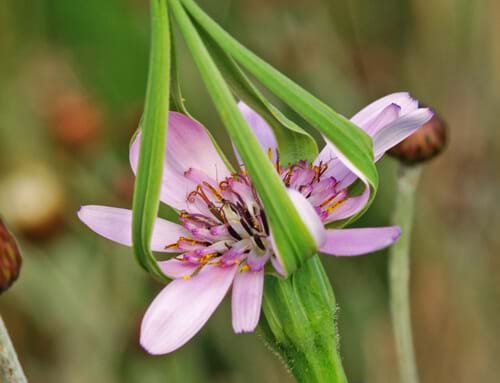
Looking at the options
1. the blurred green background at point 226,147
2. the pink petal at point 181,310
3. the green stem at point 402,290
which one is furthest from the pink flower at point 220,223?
the blurred green background at point 226,147

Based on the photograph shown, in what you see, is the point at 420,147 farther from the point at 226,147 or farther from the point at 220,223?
the point at 226,147

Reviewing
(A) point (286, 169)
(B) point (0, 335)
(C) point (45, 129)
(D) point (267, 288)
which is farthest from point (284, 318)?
(C) point (45, 129)

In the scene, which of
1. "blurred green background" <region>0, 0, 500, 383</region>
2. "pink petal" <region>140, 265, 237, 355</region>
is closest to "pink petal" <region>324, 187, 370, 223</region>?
"pink petal" <region>140, 265, 237, 355</region>

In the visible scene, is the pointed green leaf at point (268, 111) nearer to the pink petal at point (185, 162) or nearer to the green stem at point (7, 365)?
the pink petal at point (185, 162)

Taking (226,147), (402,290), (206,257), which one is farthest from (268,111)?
(226,147)

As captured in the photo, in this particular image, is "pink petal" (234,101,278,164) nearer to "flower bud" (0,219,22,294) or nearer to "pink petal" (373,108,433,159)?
"pink petal" (373,108,433,159)
